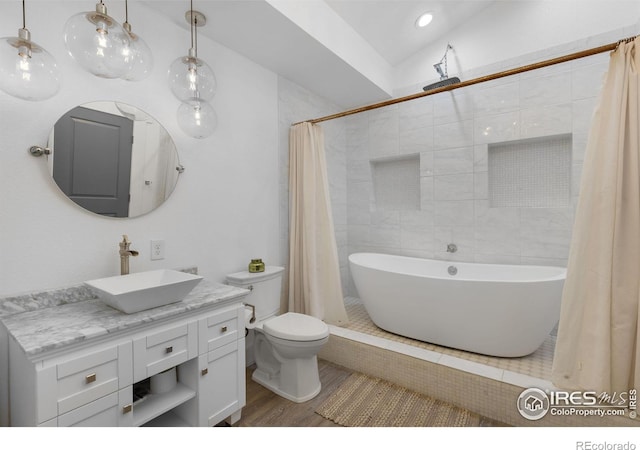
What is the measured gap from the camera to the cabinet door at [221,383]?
1563 millimetres

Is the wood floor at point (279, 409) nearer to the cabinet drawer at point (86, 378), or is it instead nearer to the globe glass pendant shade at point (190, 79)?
the cabinet drawer at point (86, 378)

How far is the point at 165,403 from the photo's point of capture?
1479mm

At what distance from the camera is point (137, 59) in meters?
1.21

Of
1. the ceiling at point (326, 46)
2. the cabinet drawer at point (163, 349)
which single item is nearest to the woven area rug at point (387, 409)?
the cabinet drawer at point (163, 349)

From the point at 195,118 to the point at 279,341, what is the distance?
1.41 meters

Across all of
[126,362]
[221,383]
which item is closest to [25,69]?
[126,362]

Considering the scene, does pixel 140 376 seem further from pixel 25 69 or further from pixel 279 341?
pixel 25 69

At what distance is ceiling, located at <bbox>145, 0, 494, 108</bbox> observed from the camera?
1972mm

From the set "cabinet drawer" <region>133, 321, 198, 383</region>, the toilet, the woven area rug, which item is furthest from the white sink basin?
the woven area rug

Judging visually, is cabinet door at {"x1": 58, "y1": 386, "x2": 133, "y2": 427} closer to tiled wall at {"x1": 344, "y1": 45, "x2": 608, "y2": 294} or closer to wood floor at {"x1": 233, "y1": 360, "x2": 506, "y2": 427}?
wood floor at {"x1": 233, "y1": 360, "x2": 506, "y2": 427}

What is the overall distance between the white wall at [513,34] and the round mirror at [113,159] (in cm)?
261

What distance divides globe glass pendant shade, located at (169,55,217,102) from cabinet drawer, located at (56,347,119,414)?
1.20 metres
